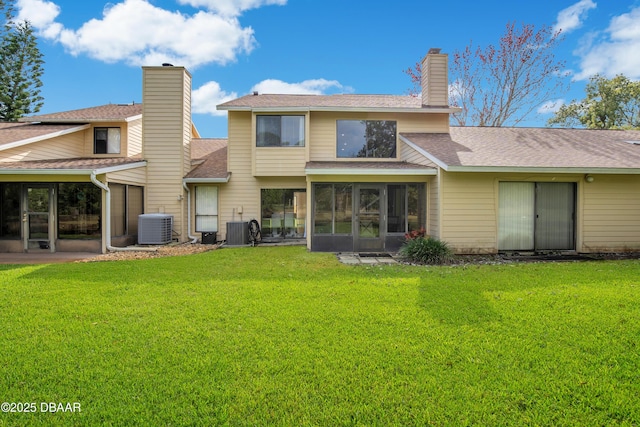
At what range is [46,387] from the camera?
2777mm

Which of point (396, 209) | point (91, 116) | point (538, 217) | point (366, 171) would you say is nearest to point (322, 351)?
point (366, 171)

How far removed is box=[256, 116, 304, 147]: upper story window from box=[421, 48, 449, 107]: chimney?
16.2ft

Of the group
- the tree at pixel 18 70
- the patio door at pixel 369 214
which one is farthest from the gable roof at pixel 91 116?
the tree at pixel 18 70

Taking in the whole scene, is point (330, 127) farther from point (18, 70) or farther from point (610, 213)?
point (18, 70)

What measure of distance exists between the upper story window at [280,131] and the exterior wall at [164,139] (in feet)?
9.83

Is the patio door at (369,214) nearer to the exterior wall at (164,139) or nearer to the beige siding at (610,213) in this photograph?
the beige siding at (610,213)

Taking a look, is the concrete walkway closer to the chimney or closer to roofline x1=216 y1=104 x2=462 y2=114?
roofline x1=216 y1=104 x2=462 y2=114

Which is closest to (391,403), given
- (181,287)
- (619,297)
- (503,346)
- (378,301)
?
(503,346)

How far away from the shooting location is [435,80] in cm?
1292

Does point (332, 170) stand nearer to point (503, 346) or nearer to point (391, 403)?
point (503, 346)

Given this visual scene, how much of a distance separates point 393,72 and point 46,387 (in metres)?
23.6

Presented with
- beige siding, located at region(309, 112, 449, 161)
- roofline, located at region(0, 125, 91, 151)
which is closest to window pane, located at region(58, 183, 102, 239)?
roofline, located at region(0, 125, 91, 151)

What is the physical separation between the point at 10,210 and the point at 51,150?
9.08 feet

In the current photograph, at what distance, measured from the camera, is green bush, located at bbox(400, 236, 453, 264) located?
8.53m
